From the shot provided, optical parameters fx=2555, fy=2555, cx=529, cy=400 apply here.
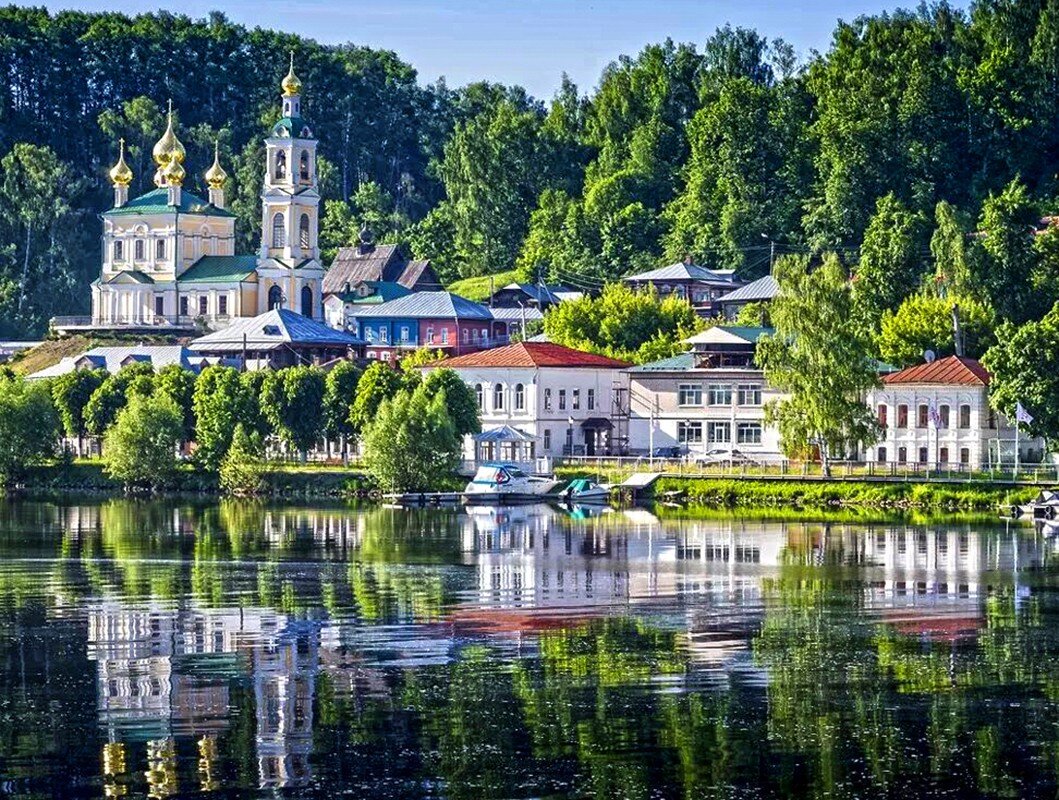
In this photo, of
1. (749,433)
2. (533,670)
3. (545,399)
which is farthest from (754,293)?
(533,670)

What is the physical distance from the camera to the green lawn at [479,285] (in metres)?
148

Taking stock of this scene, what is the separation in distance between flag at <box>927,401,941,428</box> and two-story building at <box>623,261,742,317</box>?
37708mm

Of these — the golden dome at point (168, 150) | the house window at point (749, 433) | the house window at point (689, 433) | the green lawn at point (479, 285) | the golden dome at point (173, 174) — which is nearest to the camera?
the house window at point (749, 433)

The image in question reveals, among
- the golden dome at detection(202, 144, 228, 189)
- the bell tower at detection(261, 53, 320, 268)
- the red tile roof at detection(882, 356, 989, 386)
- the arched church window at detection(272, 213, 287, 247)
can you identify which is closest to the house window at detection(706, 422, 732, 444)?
the red tile roof at detection(882, 356, 989, 386)

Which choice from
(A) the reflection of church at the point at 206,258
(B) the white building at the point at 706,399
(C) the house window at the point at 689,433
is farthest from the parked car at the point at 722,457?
(A) the reflection of church at the point at 206,258

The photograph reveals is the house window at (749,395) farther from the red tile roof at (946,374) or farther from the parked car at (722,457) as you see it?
the red tile roof at (946,374)

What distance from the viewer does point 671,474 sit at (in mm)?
91438

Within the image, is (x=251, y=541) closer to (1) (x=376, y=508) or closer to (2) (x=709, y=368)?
(1) (x=376, y=508)

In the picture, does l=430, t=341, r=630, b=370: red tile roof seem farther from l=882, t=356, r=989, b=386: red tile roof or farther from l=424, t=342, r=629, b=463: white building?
l=882, t=356, r=989, b=386: red tile roof

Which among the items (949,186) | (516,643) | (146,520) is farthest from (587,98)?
(516,643)

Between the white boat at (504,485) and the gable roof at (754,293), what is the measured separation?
33.7 m

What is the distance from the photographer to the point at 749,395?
101 metres

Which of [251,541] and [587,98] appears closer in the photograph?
[251,541]

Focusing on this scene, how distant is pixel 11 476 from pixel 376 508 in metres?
23.9
